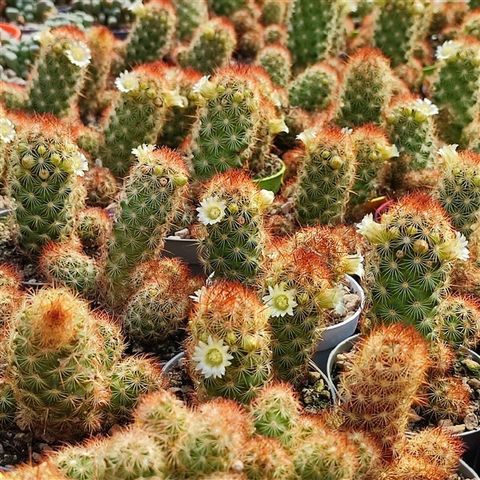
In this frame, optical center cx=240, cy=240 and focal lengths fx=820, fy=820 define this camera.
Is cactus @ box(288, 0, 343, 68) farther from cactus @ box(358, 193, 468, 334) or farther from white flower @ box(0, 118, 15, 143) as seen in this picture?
cactus @ box(358, 193, 468, 334)

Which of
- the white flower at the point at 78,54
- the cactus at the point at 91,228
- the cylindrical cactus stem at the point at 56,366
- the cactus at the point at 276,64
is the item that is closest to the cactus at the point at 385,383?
the cylindrical cactus stem at the point at 56,366

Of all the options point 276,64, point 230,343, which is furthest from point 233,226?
point 276,64

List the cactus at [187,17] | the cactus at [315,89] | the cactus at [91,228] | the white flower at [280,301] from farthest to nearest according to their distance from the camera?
1. the cactus at [187,17]
2. the cactus at [315,89]
3. the cactus at [91,228]
4. the white flower at [280,301]

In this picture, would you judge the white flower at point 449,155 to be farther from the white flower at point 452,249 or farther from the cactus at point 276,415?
the cactus at point 276,415

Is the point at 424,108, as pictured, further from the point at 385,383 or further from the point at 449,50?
the point at 385,383

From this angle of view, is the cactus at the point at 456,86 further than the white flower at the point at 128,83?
Yes

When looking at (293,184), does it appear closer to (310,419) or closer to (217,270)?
(217,270)
